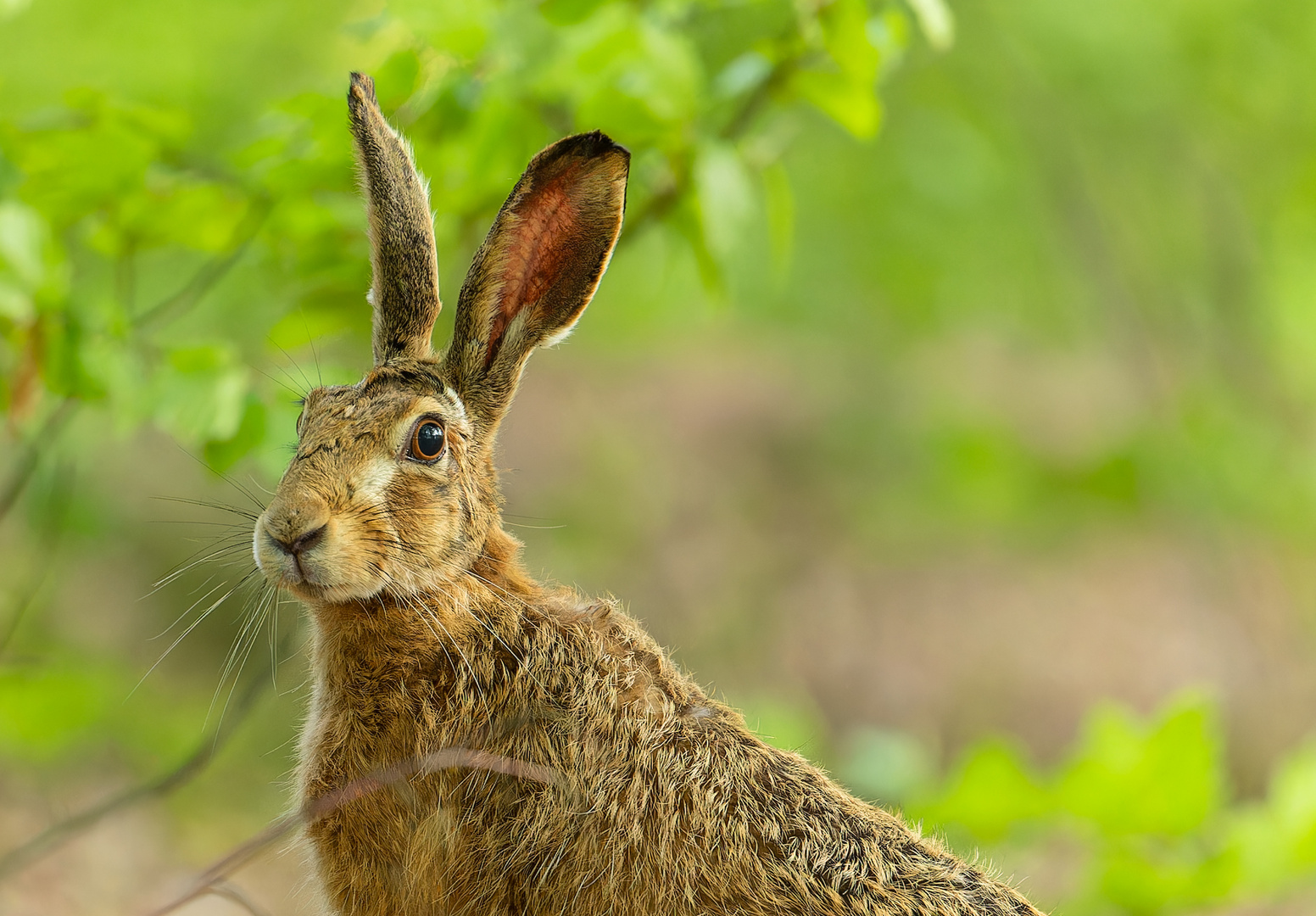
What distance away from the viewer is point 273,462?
3.63 metres

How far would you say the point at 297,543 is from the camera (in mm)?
3031

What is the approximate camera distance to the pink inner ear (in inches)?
131

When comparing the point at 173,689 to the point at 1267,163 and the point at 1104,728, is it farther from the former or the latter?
the point at 1267,163

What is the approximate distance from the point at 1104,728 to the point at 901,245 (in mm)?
7153

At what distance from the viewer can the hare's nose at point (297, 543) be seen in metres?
3.02

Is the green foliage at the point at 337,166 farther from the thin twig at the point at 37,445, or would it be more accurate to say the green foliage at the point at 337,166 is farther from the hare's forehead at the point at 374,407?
the hare's forehead at the point at 374,407

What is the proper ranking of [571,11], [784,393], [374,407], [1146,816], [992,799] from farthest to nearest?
[784,393]
[992,799]
[1146,816]
[571,11]
[374,407]

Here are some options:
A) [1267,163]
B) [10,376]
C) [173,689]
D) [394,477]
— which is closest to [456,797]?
[394,477]

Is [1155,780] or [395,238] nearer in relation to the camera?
[395,238]

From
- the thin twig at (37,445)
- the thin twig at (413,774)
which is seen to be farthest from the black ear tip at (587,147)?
the thin twig at (37,445)

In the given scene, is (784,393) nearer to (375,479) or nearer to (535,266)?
(535,266)

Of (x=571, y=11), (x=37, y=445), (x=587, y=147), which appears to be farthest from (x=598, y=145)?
(x=37, y=445)

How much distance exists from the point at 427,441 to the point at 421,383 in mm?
195

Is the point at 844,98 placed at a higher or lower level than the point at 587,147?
higher
